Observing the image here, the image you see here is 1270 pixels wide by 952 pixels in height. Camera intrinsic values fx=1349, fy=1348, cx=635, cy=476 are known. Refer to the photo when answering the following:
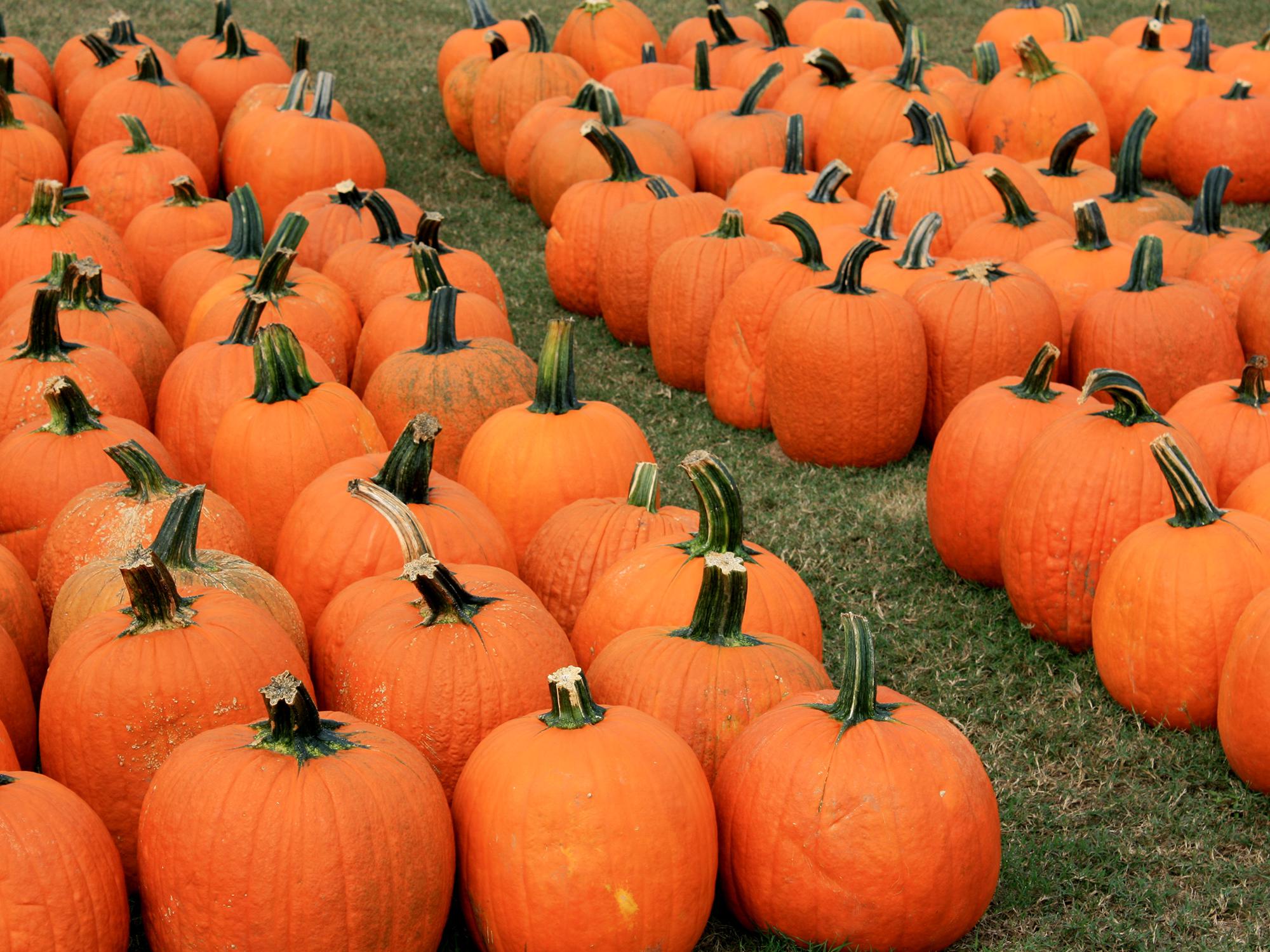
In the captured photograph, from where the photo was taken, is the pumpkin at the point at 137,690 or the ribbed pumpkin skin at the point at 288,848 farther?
the pumpkin at the point at 137,690

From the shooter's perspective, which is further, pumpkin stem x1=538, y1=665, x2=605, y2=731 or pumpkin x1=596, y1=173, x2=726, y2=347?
pumpkin x1=596, y1=173, x2=726, y2=347

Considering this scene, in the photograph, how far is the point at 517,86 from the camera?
896cm

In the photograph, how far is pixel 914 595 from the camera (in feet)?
15.5

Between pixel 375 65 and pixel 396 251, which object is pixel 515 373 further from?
pixel 375 65

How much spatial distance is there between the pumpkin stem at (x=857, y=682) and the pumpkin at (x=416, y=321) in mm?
2857

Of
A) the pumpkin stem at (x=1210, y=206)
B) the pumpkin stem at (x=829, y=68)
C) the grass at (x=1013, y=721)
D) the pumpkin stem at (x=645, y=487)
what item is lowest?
the grass at (x=1013, y=721)

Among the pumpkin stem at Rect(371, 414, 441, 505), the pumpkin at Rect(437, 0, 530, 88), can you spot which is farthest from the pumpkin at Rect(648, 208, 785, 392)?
the pumpkin at Rect(437, 0, 530, 88)

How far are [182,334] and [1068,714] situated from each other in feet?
13.7

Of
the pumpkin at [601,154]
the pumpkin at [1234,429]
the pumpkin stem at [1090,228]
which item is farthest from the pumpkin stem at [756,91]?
the pumpkin at [1234,429]

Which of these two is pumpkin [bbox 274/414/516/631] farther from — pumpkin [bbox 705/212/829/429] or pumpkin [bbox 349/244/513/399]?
pumpkin [bbox 705/212/829/429]

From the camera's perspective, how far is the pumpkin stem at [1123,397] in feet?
12.5

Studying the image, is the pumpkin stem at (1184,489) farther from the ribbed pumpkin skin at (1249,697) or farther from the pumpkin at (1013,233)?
the pumpkin at (1013,233)

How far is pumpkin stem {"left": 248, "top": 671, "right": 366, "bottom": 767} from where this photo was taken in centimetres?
263

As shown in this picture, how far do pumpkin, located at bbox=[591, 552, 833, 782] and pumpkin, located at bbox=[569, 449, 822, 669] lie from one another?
22 centimetres
